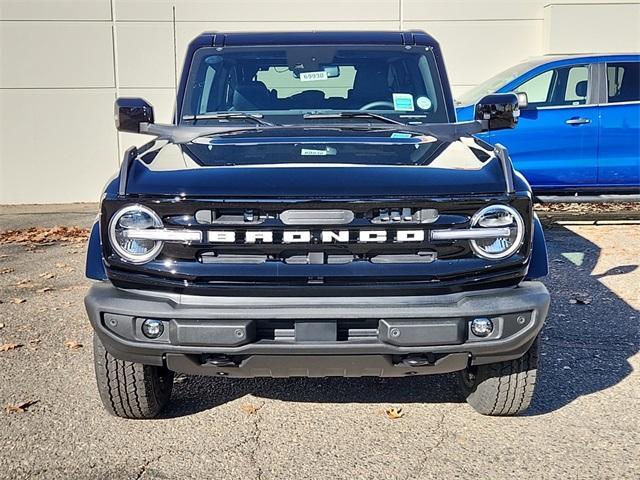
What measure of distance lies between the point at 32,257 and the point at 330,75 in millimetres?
4658

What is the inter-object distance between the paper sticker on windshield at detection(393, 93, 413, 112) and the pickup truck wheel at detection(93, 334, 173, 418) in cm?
192

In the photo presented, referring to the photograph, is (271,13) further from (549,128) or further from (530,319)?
(530,319)

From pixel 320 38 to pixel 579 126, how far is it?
4962mm

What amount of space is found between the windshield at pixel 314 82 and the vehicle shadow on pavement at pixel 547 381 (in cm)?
146

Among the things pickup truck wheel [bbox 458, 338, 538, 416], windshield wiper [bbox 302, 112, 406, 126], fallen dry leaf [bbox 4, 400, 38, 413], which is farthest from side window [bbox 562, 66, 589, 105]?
fallen dry leaf [bbox 4, 400, 38, 413]

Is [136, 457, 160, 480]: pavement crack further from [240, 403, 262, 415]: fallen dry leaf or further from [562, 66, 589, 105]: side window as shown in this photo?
[562, 66, 589, 105]: side window

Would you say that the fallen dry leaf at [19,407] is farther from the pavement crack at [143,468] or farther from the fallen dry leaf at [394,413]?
the fallen dry leaf at [394,413]

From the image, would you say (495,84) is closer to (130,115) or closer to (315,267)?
(130,115)

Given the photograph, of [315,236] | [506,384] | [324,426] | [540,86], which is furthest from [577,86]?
[315,236]

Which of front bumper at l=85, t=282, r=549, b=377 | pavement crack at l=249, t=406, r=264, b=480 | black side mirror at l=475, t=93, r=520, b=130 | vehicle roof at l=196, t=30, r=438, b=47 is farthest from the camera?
vehicle roof at l=196, t=30, r=438, b=47

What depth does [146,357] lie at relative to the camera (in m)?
2.95

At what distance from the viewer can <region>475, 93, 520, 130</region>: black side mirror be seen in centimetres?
397

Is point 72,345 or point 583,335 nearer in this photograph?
point 72,345

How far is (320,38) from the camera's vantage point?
441 cm
